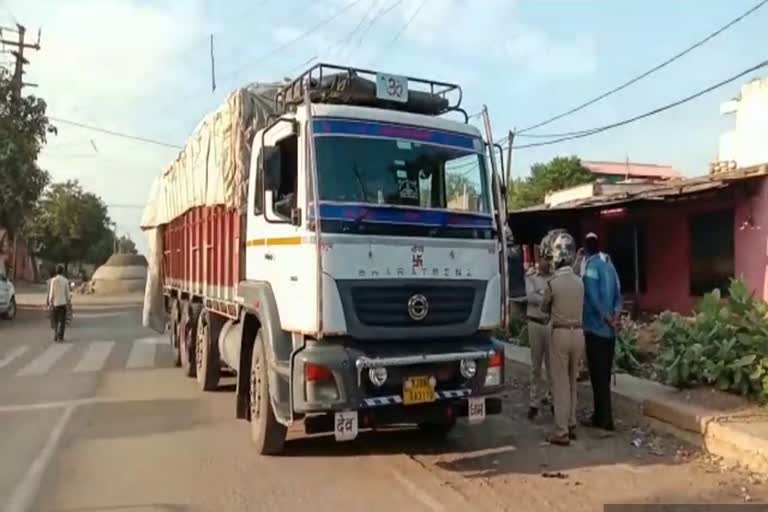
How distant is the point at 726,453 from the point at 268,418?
3.89 meters

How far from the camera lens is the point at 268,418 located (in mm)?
7102

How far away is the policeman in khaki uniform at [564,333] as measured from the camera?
740 centimetres

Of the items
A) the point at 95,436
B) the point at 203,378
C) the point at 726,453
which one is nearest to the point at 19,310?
the point at 203,378

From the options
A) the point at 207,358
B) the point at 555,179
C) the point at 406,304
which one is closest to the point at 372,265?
the point at 406,304

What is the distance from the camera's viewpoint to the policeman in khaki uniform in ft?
24.3

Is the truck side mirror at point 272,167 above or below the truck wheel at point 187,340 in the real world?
above

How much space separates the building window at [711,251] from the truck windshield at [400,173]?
9.49 meters

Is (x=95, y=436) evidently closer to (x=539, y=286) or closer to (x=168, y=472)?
(x=168, y=472)

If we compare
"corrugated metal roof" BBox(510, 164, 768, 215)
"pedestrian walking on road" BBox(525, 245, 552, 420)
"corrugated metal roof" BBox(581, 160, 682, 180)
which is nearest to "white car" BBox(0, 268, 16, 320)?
Result: "corrugated metal roof" BBox(510, 164, 768, 215)

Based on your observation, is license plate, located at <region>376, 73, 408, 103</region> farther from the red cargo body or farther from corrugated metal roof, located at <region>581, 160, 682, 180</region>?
corrugated metal roof, located at <region>581, 160, 682, 180</region>

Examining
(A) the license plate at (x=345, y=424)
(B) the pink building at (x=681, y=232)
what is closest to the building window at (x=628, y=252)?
(B) the pink building at (x=681, y=232)

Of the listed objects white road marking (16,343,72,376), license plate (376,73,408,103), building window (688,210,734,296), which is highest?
license plate (376,73,408,103)

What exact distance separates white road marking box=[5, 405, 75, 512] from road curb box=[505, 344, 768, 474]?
18.0ft

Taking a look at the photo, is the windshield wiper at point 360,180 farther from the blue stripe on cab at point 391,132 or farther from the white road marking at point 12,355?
the white road marking at point 12,355
